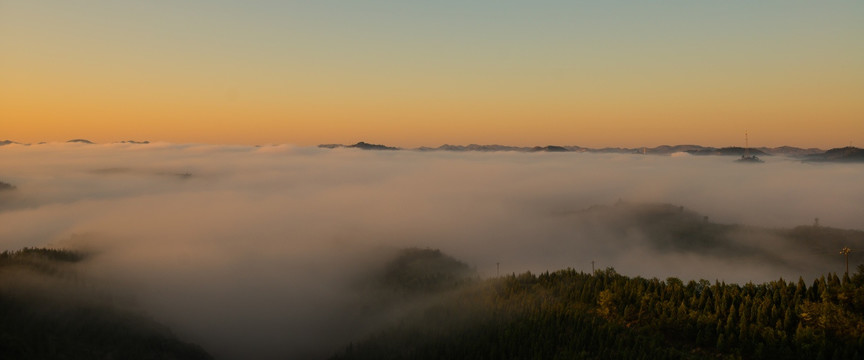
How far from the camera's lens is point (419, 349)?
188m

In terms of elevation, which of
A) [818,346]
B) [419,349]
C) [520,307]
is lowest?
[419,349]

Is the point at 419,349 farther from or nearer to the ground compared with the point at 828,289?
nearer to the ground

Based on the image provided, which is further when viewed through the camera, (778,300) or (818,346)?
(778,300)

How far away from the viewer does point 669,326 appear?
152 m

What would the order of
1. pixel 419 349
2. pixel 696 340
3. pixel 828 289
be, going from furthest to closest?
pixel 419 349, pixel 828 289, pixel 696 340

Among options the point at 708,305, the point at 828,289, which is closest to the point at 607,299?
the point at 708,305

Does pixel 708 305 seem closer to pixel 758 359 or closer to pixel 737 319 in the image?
pixel 737 319

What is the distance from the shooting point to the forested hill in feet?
422

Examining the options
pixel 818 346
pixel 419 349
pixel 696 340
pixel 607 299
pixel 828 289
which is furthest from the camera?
pixel 419 349

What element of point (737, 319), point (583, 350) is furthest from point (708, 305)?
point (583, 350)

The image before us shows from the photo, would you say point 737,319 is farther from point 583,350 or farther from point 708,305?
point 583,350

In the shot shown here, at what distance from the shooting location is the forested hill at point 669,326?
128750 millimetres

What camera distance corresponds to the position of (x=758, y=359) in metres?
125

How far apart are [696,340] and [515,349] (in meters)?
58.4
